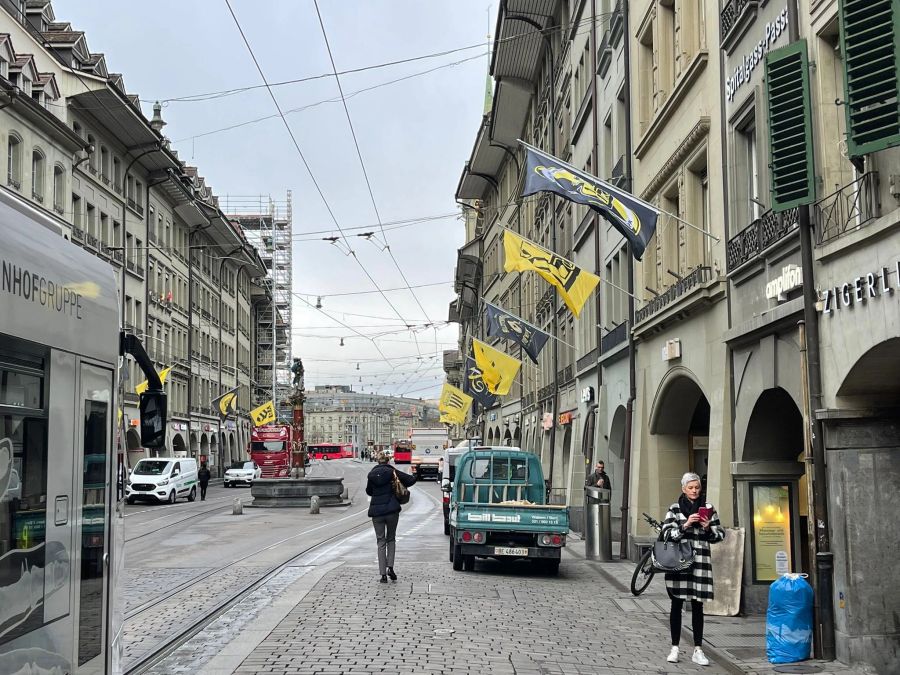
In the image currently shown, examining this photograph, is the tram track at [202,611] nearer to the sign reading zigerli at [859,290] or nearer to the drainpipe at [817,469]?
the drainpipe at [817,469]

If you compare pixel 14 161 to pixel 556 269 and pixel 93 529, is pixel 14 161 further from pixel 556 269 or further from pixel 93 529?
pixel 93 529

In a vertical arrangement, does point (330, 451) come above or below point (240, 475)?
above

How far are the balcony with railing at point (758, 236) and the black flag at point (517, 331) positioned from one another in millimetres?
14021

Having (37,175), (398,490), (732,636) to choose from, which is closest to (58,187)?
(37,175)

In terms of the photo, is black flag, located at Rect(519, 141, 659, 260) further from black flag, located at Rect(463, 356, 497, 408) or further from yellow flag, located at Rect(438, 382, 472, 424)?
yellow flag, located at Rect(438, 382, 472, 424)

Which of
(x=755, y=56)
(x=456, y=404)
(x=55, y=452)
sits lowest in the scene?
(x=55, y=452)

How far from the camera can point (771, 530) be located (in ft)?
45.4

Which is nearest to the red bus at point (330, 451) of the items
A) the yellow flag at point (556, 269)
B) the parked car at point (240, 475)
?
the parked car at point (240, 475)

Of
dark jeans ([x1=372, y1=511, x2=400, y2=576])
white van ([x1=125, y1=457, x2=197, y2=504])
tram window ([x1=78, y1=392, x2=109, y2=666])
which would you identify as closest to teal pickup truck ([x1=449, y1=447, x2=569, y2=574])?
dark jeans ([x1=372, y1=511, x2=400, y2=576])

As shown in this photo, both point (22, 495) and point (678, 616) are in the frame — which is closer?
point (22, 495)

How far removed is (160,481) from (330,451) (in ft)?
333

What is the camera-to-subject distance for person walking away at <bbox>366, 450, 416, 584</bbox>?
51.9ft

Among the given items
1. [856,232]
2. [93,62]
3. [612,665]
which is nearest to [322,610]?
[612,665]

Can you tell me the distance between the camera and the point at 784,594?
34.6 ft
